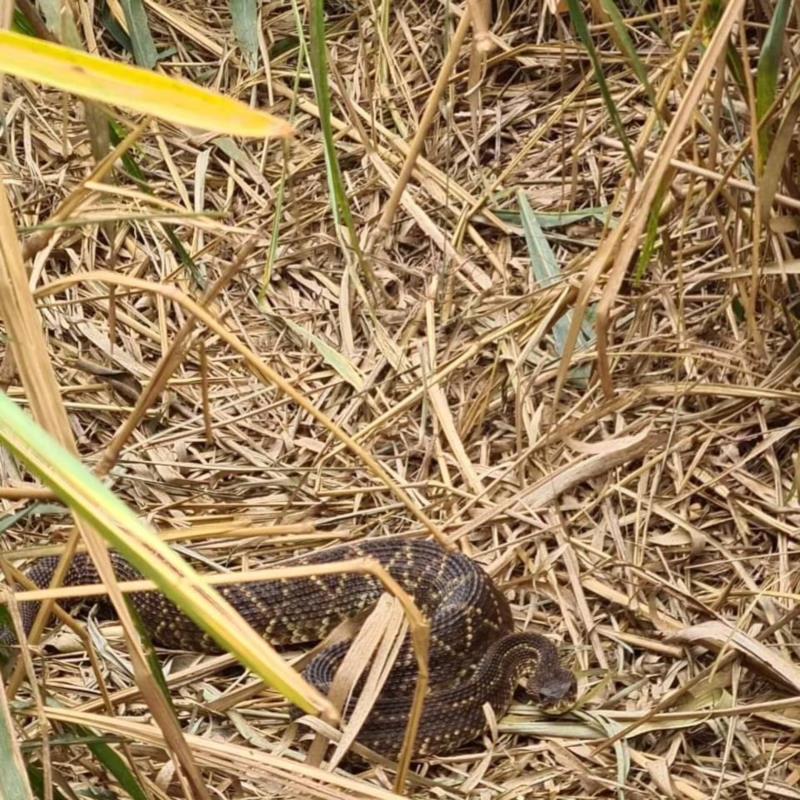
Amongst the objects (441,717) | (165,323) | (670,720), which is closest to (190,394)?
(165,323)

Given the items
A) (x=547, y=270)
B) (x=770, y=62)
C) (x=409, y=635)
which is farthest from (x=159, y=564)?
(x=547, y=270)

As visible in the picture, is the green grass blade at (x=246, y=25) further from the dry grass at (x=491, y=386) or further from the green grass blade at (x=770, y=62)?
the green grass blade at (x=770, y=62)

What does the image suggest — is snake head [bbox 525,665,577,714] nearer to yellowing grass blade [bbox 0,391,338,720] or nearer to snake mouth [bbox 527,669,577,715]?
snake mouth [bbox 527,669,577,715]

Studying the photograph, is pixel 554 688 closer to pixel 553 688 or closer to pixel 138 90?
pixel 553 688

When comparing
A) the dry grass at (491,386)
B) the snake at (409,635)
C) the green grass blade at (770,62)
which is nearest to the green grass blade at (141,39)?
the dry grass at (491,386)

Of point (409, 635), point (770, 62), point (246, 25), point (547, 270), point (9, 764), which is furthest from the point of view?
point (246, 25)

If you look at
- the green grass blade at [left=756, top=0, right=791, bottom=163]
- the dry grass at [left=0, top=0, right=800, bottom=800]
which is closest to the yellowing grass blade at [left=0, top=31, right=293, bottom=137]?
the dry grass at [left=0, top=0, right=800, bottom=800]

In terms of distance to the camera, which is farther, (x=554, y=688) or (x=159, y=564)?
(x=554, y=688)
